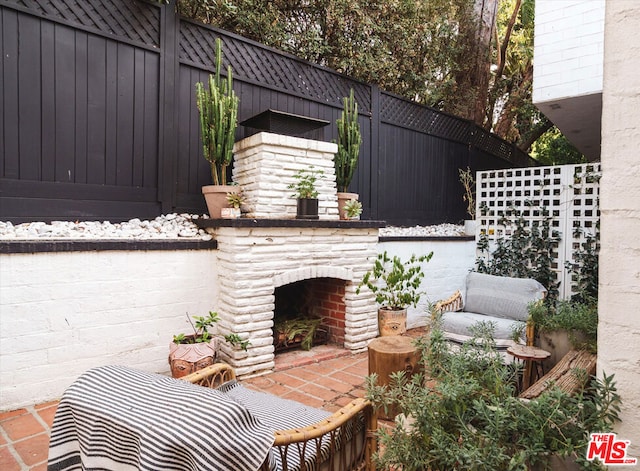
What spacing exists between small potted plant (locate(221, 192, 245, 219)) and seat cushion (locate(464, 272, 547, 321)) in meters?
2.52

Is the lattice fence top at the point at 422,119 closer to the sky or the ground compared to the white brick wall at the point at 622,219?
closer to the sky

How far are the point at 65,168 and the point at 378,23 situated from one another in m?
4.67

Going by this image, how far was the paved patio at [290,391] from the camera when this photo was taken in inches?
A: 86.4

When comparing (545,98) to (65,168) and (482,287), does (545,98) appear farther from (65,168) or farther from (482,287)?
(65,168)

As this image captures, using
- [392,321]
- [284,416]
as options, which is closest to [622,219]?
[284,416]

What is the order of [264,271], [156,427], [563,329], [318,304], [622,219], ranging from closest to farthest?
[156,427], [622,219], [563,329], [264,271], [318,304]

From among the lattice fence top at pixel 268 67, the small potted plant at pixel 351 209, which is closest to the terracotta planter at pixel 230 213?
the small potted plant at pixel 351 209

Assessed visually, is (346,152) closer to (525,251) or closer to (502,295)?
(502,295)

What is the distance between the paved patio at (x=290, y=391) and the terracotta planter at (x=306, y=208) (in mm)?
1369

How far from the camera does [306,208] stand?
3.76 meters

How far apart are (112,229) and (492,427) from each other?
3.11 meters

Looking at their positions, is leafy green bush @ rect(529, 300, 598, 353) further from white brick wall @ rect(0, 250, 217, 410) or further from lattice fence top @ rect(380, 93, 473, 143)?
lattice fence top @ rect(380, 93, 473, 143)

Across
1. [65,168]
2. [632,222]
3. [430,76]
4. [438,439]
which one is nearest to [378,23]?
[430,76]

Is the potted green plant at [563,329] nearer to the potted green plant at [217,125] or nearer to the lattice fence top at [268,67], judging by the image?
the potted green plant at [217,125]
